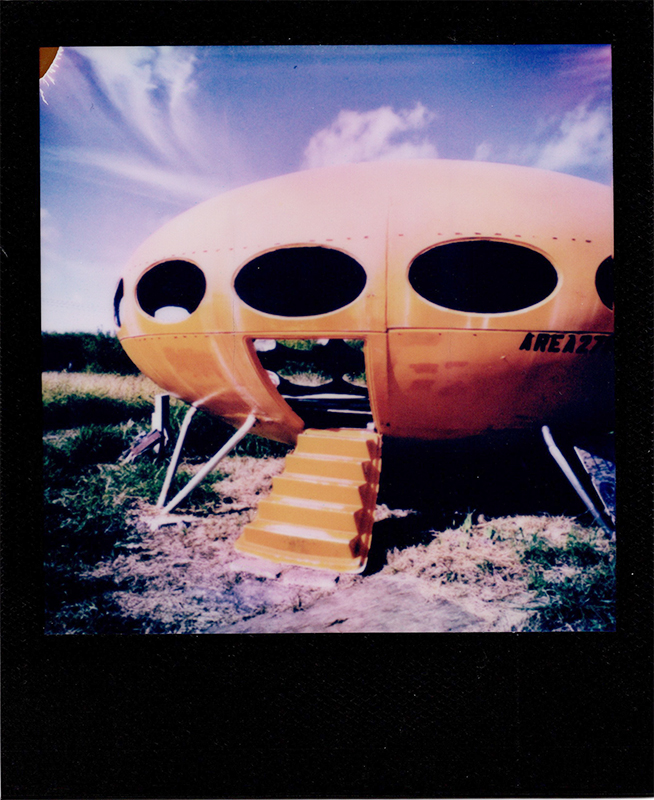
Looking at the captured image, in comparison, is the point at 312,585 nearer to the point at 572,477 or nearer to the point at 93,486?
the point at 93,486

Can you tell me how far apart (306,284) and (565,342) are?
2.81m

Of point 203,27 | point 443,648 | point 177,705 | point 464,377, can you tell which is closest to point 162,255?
point 203,27

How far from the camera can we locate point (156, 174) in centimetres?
233

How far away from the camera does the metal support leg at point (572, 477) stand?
245 cm

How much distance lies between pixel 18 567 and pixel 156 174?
8.30 ft

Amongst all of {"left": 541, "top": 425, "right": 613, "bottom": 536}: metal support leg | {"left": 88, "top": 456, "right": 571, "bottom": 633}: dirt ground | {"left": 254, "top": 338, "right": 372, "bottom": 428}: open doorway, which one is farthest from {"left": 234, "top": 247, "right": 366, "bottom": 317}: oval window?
{"left": 88, "top": 456, "right": 571, "bottom": 633}: dirt ground

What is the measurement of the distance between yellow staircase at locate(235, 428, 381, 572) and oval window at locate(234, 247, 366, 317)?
2.01m

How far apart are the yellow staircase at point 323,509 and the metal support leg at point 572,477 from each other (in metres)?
1.13

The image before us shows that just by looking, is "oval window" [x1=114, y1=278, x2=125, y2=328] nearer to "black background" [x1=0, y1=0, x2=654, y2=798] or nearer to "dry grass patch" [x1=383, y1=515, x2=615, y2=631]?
"black background" [x1=0, y1=0, x2=654, y2=798]

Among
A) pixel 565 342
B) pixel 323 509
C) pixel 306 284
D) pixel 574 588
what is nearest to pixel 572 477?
pixel 574 588

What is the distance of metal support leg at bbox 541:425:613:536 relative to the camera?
2453 millimetres

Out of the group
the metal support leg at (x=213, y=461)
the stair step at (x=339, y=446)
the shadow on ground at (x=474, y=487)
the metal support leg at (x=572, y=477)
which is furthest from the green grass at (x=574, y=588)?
the metal support leg at (x=213, y=461)

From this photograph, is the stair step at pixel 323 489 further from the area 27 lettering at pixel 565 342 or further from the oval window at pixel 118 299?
the oval window at pixel 118 299

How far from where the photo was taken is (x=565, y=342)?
7.34ft
